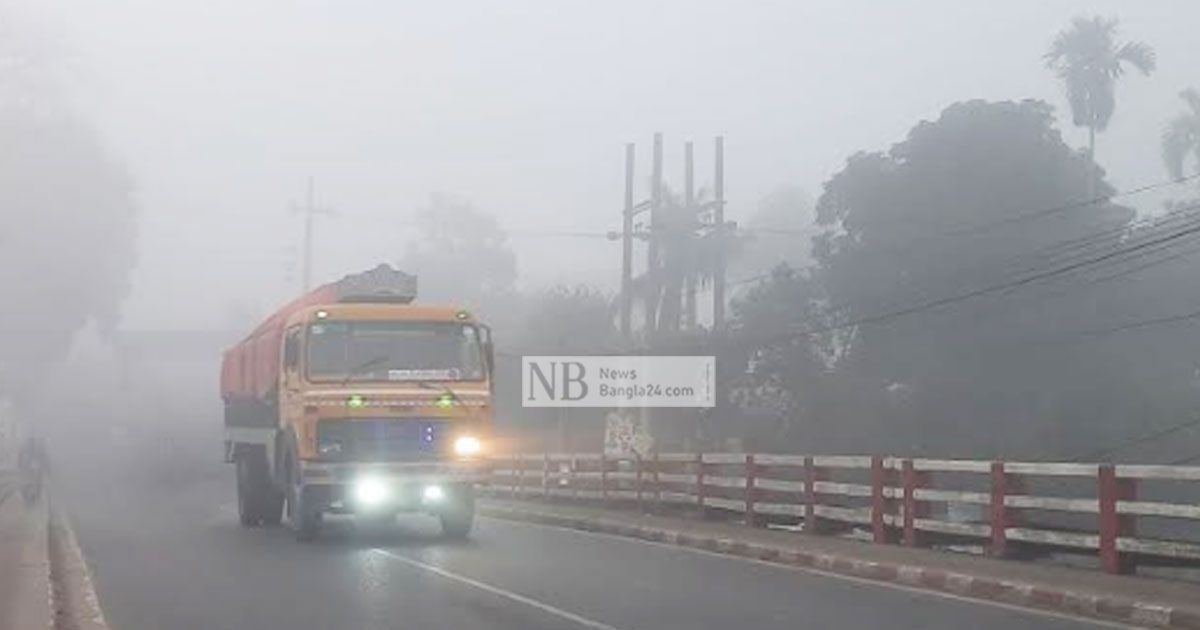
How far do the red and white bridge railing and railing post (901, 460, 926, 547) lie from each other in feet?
0.04

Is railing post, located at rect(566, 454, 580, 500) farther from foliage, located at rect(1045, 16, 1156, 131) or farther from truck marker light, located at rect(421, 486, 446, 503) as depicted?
foliage, located at rect(1045, 16, 1156, 131)

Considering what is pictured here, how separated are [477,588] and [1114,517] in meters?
6.16

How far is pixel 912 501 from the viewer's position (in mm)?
18641

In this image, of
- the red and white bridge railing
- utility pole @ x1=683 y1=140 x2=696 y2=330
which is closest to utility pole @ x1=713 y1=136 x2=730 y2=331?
utility pole @ x1=683 y1=140 x2=696 y2=330

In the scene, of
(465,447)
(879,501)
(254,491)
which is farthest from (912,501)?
(254,491)

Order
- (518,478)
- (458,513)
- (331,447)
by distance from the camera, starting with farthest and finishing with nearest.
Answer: (518,478), (458,513), (331,447)

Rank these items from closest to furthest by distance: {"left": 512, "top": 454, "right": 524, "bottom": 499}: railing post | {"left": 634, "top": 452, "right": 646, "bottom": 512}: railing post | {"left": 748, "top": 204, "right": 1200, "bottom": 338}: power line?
{"left": 634, "top": 452, "right": 646, "bottom": 512}: railing post, {"left": 512, "top": 454, "right": 524, "bottom": 499}: railing post, {"left": 748, "top": 204, "right": 1200, "bottom": 338}: power line

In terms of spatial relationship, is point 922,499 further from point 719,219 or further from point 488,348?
point 719,219

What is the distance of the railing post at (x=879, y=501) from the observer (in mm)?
19156

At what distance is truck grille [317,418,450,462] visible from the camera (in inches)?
847

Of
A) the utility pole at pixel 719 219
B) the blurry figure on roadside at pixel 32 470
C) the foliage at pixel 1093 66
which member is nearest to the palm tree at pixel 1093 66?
the foliage at pixel 1093 66

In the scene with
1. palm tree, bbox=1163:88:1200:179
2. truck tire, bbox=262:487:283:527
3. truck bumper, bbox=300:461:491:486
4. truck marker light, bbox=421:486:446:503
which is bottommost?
truck tire, bbox=262:487:283:527

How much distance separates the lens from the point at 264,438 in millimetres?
25562

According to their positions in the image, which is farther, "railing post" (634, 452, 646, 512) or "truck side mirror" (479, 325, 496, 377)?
"railing post" (634, 452, 646, 512)
